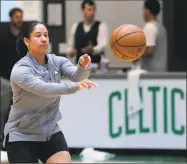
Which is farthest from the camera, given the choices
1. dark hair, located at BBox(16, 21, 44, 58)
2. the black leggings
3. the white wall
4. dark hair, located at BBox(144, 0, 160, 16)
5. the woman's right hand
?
the white wall

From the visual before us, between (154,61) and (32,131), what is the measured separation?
414cm

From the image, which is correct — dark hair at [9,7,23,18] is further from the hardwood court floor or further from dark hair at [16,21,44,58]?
dark hair at [16,21,44,58]

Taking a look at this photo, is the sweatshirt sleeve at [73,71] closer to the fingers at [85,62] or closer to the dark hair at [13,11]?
the fingers at [85,62]

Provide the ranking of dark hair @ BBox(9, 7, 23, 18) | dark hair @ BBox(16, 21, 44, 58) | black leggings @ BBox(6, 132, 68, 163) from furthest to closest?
dark hair @ BBox(9, 7, 23, 18), dark hair @ BBox(16, 21, 44, 58), black leggings @ BBox(6, 132, 68, 163)

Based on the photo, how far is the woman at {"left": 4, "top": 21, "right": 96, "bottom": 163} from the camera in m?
5.27

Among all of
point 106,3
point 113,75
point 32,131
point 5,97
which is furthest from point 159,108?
point 32,131

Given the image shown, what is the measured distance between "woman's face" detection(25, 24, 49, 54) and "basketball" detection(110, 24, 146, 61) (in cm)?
108

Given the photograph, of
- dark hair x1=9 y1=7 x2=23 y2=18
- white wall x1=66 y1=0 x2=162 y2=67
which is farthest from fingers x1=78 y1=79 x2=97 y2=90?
white wall x1=66 y1=0 x2=162 y2=67

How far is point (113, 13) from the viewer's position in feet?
36.7

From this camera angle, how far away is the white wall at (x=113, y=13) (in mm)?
11094

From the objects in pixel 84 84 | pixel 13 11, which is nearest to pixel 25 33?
pixel 84 84

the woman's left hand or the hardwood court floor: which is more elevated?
the woman's left hand

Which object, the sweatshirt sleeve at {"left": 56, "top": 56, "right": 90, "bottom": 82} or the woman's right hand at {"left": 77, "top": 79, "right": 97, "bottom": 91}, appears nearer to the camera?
the woman's right hand at {"left": 77, "top": 79, "right": 97, "bottom": 91}

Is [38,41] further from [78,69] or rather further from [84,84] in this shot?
[84,84]
